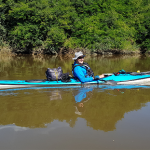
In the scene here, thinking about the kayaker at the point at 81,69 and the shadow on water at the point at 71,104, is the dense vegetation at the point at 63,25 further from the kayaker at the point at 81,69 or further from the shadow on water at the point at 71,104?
the shadow on water at the point at 71,104

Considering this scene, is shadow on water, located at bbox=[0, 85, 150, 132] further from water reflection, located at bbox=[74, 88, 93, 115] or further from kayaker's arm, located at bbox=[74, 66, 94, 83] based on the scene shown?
kayaker's arm, located at bbox=[74, 66, 94, 83]

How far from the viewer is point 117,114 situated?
3.21 meters

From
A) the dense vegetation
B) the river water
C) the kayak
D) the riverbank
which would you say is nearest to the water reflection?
the river water

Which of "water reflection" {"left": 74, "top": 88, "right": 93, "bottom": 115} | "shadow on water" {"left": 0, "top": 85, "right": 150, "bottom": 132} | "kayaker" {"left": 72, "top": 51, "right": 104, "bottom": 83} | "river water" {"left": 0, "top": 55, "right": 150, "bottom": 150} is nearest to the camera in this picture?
"river water" {"left": 0, "top": 55, "right": 150, "bottom": 150}

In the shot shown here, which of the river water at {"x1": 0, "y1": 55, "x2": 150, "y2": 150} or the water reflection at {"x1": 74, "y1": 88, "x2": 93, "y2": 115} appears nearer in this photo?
the river water at {"x1": 0, "y1": 55, "x2": 150, "y2": 150}

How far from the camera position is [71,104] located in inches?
148

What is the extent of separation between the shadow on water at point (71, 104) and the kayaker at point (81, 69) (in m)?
0.30

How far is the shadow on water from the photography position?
3006 mm

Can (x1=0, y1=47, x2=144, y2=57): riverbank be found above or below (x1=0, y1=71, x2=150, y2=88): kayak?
below

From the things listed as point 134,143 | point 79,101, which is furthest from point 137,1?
point 134,143

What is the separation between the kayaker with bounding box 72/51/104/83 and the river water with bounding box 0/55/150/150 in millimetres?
378

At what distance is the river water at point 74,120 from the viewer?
7.78ft

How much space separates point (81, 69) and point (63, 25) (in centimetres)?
1355

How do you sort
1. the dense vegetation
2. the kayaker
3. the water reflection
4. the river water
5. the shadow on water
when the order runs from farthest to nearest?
the dense vegetation, the kayaker, the water reflection, the shadow on water, the river water
